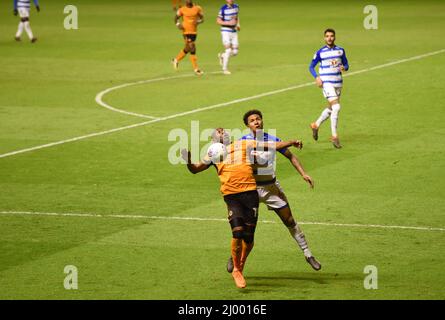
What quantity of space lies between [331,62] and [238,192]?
9.91 m

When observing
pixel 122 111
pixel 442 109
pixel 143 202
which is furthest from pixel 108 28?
pixel 143 202

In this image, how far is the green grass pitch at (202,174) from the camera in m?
14.9

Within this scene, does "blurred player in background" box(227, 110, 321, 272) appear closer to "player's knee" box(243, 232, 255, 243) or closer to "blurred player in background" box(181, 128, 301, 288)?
"blurred player in background" box(181, 128, 301, 288)

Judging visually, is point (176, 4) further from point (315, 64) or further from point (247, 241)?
point (247, 241)

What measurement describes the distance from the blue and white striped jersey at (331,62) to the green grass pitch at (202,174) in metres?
1.44

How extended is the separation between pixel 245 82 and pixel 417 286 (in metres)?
18.5

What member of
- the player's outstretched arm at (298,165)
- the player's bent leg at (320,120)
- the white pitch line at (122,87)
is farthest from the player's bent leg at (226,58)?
the player's outstretched arm at (298,165)

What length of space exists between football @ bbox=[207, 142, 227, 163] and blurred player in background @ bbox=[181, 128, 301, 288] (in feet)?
0.17

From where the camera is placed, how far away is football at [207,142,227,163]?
1411cm

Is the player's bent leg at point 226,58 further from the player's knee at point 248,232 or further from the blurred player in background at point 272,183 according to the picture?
the player's knee at point 248,232

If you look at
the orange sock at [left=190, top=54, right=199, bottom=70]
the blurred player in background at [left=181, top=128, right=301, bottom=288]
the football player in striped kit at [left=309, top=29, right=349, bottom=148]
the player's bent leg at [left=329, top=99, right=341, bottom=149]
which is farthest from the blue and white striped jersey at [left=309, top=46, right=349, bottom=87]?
the orange sock at [left=190, top=54, right=199, bottom=70]

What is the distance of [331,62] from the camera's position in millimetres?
23547
